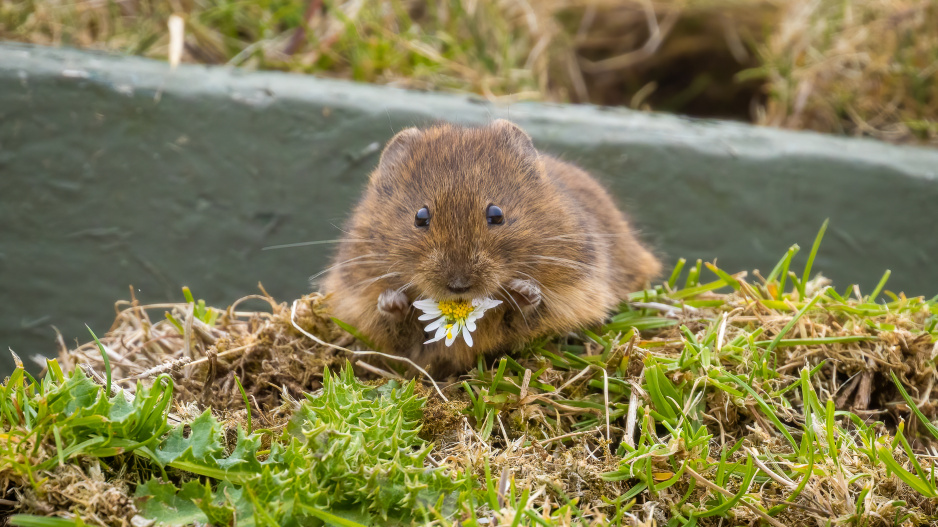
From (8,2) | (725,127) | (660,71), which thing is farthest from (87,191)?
(660,71)

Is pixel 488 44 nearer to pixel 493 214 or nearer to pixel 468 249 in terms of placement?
pixel 493 214

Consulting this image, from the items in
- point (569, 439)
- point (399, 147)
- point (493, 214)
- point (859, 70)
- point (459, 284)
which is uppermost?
point (859, 70)

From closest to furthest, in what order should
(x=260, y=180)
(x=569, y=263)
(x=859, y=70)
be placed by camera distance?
(x=569, y=263), (x=260, y=180), (x=859, y=70)

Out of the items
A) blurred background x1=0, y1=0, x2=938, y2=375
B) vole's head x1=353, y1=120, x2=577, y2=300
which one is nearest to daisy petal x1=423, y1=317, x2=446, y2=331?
vole's head x1=353, y1=120, x2=577, y2=300

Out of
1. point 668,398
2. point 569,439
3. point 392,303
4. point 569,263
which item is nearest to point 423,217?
point 392,303

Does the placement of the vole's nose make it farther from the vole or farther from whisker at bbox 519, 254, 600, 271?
whisker at bbox 519, 254, 600, 271

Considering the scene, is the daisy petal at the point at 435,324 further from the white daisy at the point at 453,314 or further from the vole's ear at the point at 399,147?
the vole's ear at the point at 399,147

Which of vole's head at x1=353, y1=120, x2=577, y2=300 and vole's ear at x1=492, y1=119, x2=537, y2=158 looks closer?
vole's head at x1=353, y1=120, x2=577, y2=300

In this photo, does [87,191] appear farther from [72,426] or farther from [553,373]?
[553,373]
